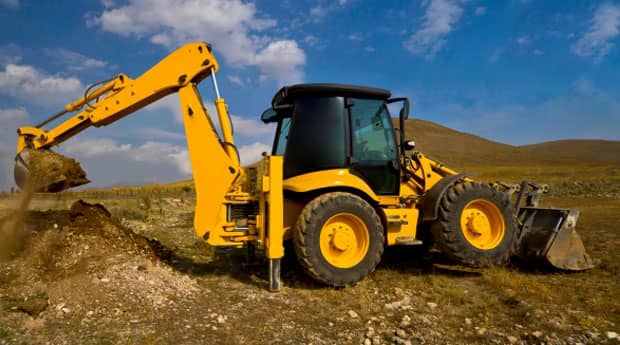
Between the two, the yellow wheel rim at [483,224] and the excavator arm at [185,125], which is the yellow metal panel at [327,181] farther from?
the yellow wheel rim at [483,224]

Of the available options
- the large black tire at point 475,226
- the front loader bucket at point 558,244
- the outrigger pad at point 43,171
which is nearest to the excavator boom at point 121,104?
the outrigger pad at point 43,171

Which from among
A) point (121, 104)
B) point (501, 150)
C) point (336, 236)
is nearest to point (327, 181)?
point (336, 236)

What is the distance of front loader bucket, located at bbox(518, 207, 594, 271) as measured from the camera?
5.59 metres

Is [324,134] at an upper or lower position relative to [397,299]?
upper

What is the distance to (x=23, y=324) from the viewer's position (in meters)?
3.55

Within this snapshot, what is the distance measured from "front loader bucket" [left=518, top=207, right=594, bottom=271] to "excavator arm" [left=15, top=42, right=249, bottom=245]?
4.13 meters

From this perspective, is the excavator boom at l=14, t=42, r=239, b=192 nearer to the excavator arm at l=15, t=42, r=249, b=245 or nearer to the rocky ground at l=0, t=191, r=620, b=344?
the excavator arm at l=15, t=42, r=249, b=245

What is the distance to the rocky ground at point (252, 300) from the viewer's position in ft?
11.7

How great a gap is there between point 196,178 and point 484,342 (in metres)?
3.81

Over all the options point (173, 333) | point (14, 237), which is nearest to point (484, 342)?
point (173, 333)

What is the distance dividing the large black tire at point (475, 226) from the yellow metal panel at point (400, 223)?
28cm

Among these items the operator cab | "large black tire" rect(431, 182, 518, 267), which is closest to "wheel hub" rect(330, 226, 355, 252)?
the operator cab

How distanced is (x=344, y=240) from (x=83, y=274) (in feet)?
9.97

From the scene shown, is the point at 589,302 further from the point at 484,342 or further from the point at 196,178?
the point at 196,178
